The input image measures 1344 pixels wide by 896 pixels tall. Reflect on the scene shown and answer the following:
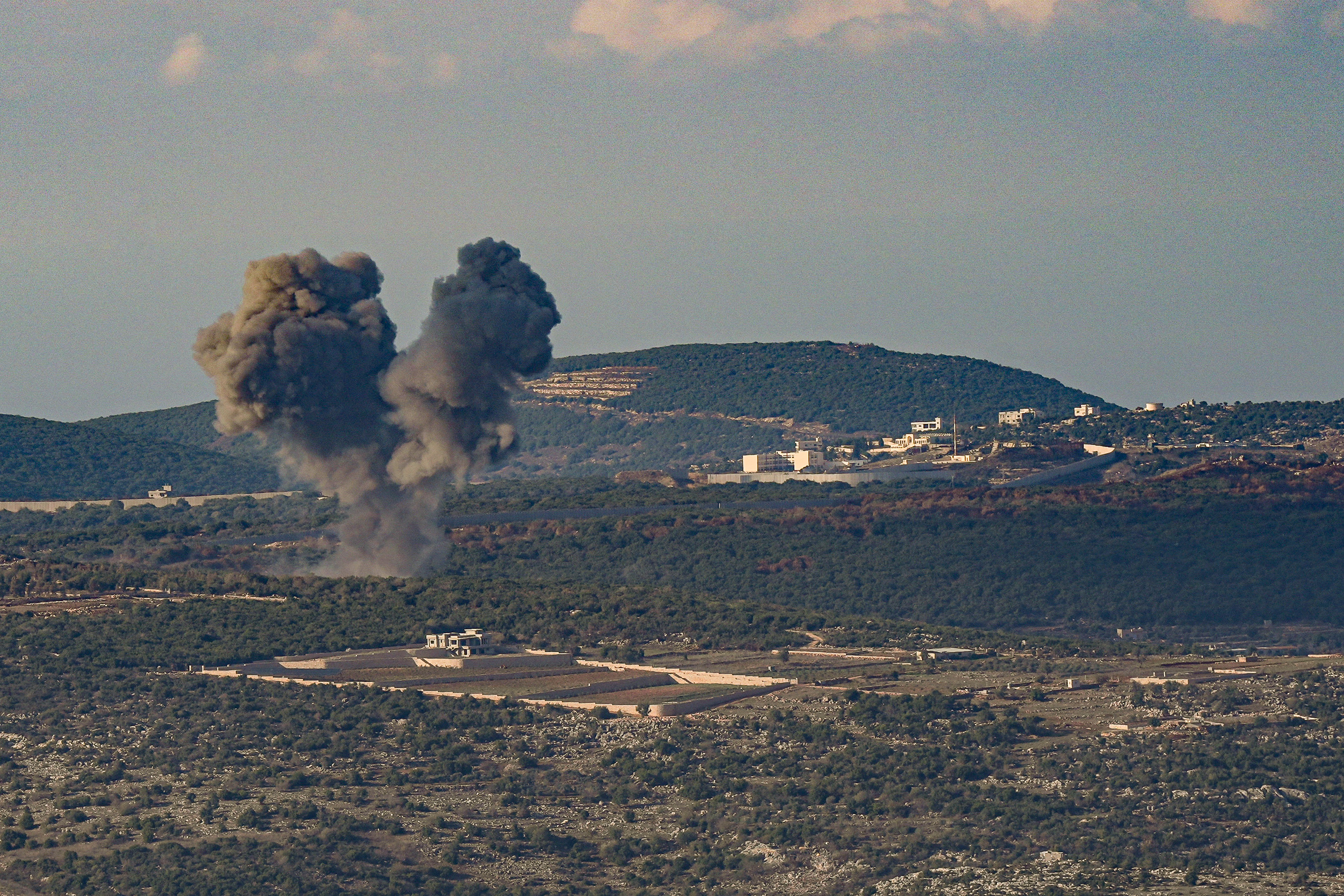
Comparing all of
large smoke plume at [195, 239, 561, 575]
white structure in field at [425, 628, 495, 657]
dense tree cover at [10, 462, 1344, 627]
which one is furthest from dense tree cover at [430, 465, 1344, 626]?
white structure in field at [425, 628, 495, 657]

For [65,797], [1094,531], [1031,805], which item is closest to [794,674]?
[1031,805]

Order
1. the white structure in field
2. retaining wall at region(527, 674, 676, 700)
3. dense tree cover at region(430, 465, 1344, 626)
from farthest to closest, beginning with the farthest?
1. dense tree cover at region(430, 465, 1344, 626)
2. the white structure in field
3. retaining wall at region(527, 674, 676, 700)

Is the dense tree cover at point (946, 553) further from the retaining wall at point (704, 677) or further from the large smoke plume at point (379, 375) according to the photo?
the retaining wall at point (704, 677)

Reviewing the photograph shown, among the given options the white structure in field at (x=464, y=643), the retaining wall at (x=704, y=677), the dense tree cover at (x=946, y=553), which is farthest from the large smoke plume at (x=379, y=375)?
the retaining wall at (x=704, y=677)

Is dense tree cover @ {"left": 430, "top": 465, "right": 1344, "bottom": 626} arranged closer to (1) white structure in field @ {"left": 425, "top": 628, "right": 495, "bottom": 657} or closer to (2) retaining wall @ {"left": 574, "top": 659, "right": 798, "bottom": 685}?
(1) white structure in field @ {"left": 425, "top": 628, "right": 495, "bottom": 657}

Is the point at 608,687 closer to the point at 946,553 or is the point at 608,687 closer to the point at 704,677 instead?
the point at 704,677

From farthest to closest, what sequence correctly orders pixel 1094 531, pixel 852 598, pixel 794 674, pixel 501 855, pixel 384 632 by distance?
pixel 1094 531 → pixel 852 598 → pixel 384 632 → pixel 794 674 → pixel 501 855

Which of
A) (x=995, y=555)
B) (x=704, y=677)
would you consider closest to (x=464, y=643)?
(x=704, y=677)

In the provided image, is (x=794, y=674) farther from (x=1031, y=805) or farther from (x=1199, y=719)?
(x=1031, y=805)
